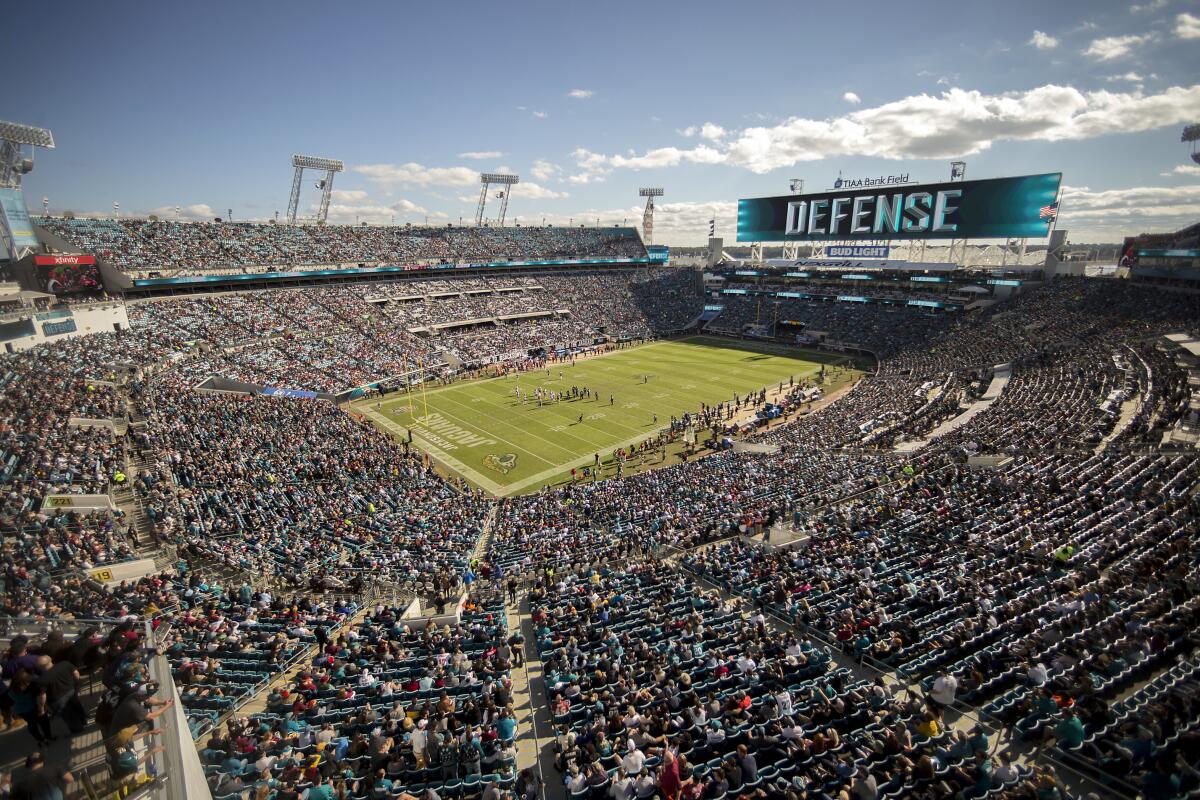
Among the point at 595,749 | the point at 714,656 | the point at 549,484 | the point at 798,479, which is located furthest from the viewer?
the point at 549,484

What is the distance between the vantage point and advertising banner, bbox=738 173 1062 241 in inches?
2183

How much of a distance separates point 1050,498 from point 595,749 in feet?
56.1

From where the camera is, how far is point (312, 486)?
25.3 metres

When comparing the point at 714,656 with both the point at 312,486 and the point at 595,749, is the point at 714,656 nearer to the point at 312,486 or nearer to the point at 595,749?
the point at 595,749

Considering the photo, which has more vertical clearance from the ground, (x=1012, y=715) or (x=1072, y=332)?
(x=1072, y=332)

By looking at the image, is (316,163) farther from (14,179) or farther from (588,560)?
(588,560)

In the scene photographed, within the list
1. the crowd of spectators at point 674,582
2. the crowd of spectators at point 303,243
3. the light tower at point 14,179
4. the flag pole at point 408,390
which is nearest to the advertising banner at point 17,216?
the light tower at point 14,179

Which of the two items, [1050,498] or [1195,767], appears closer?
[1195,767]

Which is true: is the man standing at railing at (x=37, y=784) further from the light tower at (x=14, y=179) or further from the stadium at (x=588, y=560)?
the light tower at (x=14, y=179)

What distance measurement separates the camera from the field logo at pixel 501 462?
32.5 meters

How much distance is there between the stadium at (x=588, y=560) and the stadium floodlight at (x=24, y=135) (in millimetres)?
471

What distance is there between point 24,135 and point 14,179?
12.8 feet

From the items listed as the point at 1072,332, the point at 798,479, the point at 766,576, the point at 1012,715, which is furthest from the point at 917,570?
the point at 1072,332

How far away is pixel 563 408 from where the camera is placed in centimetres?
4312
